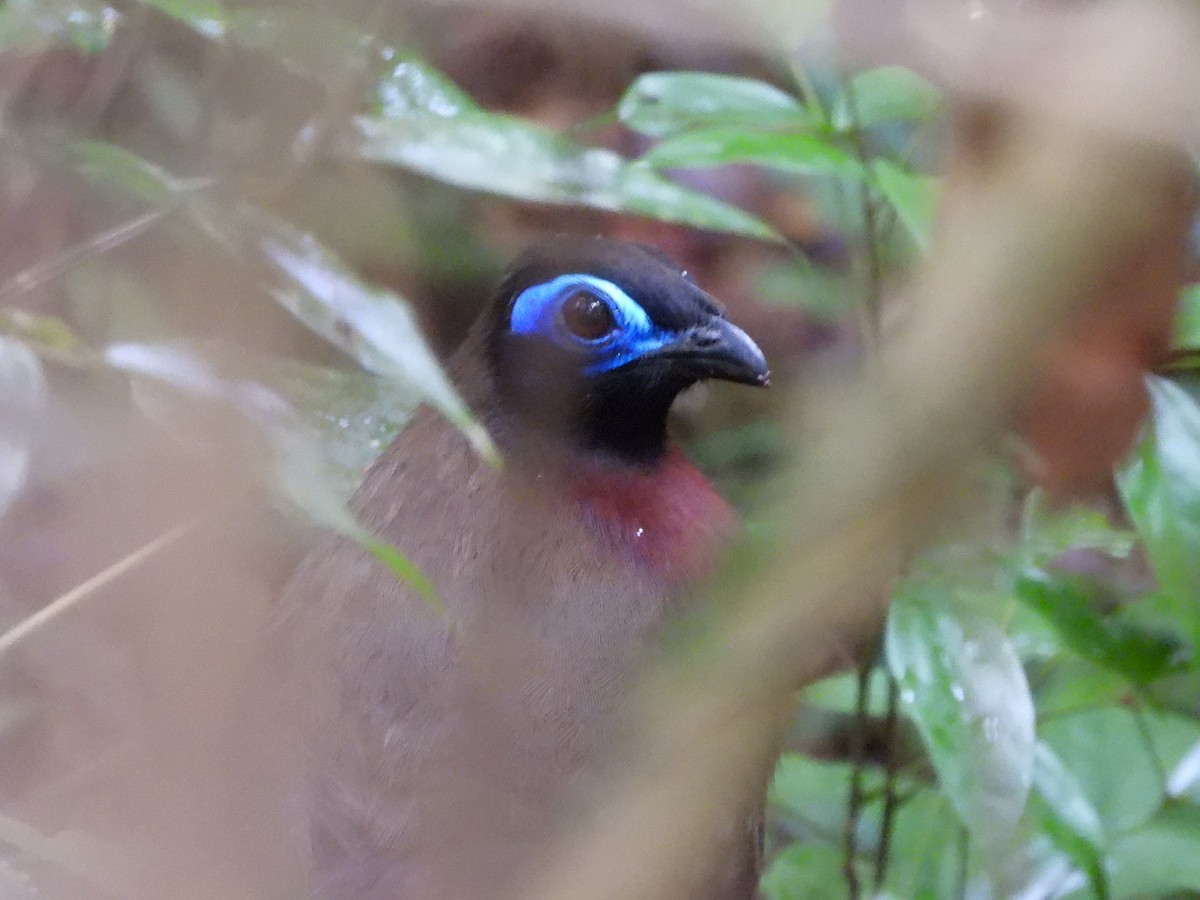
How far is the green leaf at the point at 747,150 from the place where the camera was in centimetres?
111

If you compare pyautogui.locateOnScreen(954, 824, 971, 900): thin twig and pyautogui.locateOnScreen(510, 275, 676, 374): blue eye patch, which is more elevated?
pyautogui.locateOnScreen(510, 275, 676, 374): blue eye patch

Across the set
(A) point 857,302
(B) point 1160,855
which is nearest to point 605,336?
(A) point 857,302

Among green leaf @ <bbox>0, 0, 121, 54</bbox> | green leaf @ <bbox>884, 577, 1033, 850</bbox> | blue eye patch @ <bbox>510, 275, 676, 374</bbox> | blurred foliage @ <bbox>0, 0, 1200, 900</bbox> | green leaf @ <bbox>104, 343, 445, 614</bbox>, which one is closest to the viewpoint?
green leaf @ <bbox>104, 343, 445, 614</bbox>

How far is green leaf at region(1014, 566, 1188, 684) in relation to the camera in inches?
42.8

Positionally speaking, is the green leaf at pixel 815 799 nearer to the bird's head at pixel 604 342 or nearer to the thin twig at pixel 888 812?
the thin twig at pixel 888 812

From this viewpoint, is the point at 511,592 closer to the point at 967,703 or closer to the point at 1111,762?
the point at 967,703

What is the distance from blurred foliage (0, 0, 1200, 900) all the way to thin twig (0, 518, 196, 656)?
12 cm

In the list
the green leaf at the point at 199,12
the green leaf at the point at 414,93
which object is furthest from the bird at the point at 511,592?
the green leaf at the point at 199,12

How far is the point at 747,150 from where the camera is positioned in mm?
1104

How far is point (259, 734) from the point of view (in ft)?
4.11

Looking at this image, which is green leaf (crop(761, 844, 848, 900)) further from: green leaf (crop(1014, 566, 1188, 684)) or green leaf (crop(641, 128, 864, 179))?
green leaf (crop(641, 128, 864, 179))

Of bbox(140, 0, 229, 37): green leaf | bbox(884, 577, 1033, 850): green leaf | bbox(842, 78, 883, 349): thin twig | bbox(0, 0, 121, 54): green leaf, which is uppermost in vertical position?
bbox(140, 0, 229, 37): green leaf

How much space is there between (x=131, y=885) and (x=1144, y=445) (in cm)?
94

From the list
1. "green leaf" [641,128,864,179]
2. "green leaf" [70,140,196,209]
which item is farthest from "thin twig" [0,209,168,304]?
"green leaf" [641,128,864,179]
